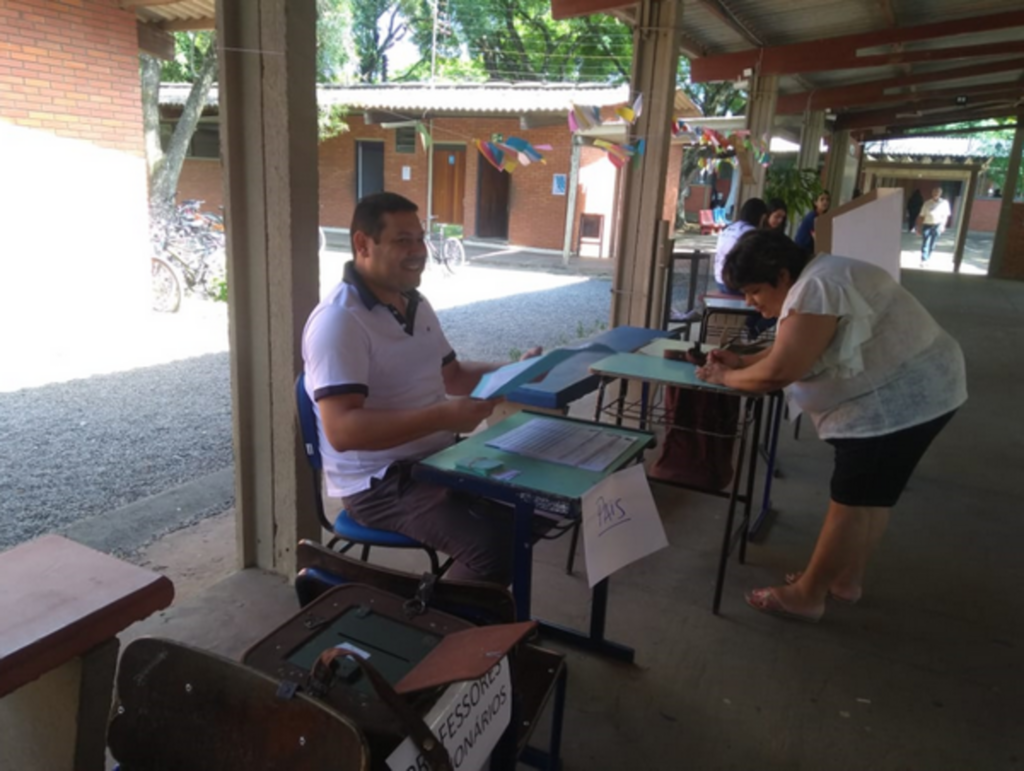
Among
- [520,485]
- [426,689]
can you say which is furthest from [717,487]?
[426,689]

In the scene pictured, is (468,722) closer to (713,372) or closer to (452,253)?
(713,372)

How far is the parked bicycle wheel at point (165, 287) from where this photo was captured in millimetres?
7754

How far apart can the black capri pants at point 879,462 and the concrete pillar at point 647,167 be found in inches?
100

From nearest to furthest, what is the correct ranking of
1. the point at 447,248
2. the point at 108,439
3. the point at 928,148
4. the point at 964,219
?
the point at 108,439, the point at 447,248, the point at 964,219, the point at 928,148

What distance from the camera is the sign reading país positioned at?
1137mm

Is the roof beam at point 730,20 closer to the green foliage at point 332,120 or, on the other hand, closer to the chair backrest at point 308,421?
the chair backrest at point 308,421

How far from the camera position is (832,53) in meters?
7.64

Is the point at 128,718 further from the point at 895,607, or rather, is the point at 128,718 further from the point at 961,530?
the point at 961,530

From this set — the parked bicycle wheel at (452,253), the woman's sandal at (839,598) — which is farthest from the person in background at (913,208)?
the woman's sandal at (839,598)

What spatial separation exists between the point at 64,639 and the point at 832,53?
8.52 m

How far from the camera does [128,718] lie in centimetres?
127

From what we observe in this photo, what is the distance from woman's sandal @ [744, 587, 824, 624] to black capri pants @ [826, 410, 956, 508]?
46 cm

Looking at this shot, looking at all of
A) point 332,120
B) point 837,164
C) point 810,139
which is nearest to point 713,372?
point 810,139

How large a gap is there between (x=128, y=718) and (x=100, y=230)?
23.3 ft
